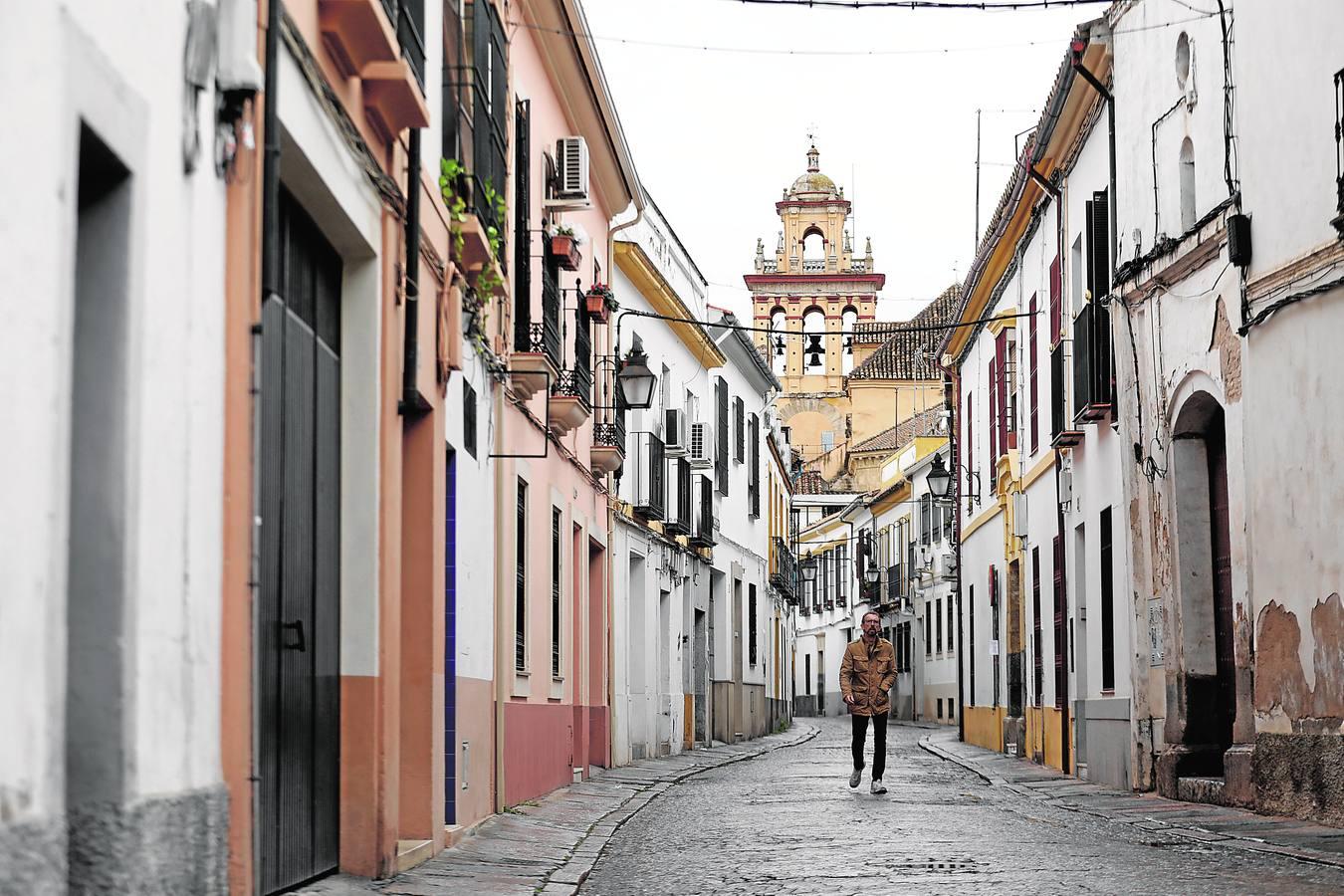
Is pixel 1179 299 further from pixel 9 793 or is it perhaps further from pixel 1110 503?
pixel 9 793

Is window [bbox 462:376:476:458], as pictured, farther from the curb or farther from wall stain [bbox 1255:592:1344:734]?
wall stain [bbox 1255:592:1344:734]

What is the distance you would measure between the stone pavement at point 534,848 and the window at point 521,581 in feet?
3.84

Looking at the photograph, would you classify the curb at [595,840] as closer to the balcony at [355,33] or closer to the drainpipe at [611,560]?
the drainpipe at [611,560]

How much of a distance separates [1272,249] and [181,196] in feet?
30.7

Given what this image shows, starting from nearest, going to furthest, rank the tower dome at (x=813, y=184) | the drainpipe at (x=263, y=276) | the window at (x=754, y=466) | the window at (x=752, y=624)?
1. the drainpipe at (x=263, y=276)
2. the window at (x=752, y=624)
3. the window at (x=754, y=466)
4. the tower dome at (x=813, y=184)

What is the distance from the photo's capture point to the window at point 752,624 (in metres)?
37.3

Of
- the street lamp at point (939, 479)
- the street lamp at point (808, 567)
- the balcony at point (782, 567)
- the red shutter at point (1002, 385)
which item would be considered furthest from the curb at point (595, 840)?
the street lamp at point (808, 567)

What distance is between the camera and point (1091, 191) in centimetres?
1884

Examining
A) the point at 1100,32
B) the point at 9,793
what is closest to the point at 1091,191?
the point at 1100,32

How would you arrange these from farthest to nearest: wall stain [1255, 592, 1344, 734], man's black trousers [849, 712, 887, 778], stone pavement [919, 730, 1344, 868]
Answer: man's black trousers [849, 712, 887, 778], wall stain [1255, 592, 1344, 734], stone pavement [919, 730, 1344, 868]

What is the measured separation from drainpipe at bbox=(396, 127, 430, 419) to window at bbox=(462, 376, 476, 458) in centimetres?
221

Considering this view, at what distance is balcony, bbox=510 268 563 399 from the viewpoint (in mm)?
13727

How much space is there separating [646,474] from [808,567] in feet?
157

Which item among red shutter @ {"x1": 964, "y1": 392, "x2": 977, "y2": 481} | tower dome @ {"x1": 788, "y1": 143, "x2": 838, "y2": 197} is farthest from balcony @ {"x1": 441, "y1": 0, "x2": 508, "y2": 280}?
tower dome @ {"x1": 788, "y1": 143, "x2": 838, "y2": 197}
